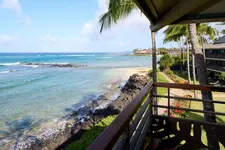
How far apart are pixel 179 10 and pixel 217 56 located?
1817cm

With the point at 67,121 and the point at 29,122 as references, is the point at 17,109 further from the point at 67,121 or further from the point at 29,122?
the point at 67,121

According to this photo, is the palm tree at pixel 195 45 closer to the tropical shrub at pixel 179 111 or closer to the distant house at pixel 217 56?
the tropical shrub at pixel 179 111

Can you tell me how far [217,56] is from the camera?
17453 millimetres

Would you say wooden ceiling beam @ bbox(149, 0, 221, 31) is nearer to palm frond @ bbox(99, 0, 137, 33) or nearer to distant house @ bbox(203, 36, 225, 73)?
palm frond @ bbox(99, 0, 137, 33)

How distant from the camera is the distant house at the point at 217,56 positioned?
16.1 meters

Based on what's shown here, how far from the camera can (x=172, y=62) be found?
2397 cm

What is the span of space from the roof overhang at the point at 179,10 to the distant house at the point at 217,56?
48.9ft

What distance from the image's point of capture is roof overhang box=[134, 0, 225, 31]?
1.60m

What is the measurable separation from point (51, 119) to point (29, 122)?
953 millimetres

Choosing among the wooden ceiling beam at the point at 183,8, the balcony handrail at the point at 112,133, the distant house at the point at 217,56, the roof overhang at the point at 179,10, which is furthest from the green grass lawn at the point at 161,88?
the balcony handrail at the point at 112,133

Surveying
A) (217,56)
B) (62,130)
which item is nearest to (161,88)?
(62,130)

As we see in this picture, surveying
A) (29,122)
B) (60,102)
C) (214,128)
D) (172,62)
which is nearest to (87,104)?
(60,102)

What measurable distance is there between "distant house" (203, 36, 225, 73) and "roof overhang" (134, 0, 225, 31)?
48.9 ft

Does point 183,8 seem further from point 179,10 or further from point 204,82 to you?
point 204,82
